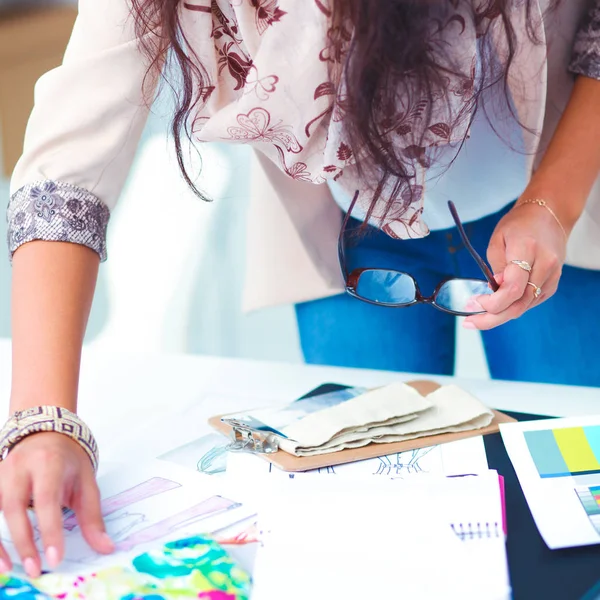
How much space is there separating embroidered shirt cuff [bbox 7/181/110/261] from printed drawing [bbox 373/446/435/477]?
0.28 metres

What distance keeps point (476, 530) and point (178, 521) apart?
19cm

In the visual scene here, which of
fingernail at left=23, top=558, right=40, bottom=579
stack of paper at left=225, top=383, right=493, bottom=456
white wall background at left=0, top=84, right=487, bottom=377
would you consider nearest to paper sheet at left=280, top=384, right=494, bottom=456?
stack of paper at left=225, top=383, right=493, bottom=456

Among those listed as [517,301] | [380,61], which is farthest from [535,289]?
[380,61]

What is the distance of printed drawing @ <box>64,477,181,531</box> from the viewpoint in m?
0.50

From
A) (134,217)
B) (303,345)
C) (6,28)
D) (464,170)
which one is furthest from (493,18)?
(6,28)

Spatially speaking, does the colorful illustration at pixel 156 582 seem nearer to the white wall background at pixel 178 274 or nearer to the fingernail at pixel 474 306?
the fingernail at pixel 474 306

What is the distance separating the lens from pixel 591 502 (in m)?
0.47

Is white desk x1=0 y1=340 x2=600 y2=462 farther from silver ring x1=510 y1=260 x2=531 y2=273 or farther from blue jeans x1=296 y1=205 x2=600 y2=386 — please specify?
silver ring x1=510 y1=260 x2=531 y2=273

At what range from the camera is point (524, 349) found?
845 millimetres

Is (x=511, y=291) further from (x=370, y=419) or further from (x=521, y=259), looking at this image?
(x=370, y=419)

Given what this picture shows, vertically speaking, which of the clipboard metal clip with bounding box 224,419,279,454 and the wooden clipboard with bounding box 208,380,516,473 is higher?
the clipboard metal clip with bounding box 224,419,279,454

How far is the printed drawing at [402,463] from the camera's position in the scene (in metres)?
0.55

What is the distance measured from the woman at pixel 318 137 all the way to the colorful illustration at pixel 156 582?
0.06 feet

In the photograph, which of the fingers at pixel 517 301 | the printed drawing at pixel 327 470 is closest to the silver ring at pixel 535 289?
the fingers at pixel 517 301
